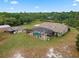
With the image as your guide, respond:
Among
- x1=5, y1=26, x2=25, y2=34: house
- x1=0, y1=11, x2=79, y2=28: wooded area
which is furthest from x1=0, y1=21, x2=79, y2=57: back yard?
x1=0, y1=11, x2=79, y2=28: wooded area

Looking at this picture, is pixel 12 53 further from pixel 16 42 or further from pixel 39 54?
pixel 39 54

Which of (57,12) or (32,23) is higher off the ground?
(57,12)

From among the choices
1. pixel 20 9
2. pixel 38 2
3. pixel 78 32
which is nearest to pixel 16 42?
pixel 20 9

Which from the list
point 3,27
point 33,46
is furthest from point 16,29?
point 33,46

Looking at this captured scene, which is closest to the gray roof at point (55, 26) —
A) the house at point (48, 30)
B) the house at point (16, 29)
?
the house at point (48, 30)

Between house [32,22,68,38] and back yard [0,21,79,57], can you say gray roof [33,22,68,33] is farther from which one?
back yard [0,21,79,57]

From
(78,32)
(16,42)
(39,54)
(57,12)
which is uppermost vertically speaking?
(57,12)

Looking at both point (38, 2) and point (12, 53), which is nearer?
point (12, 53)
